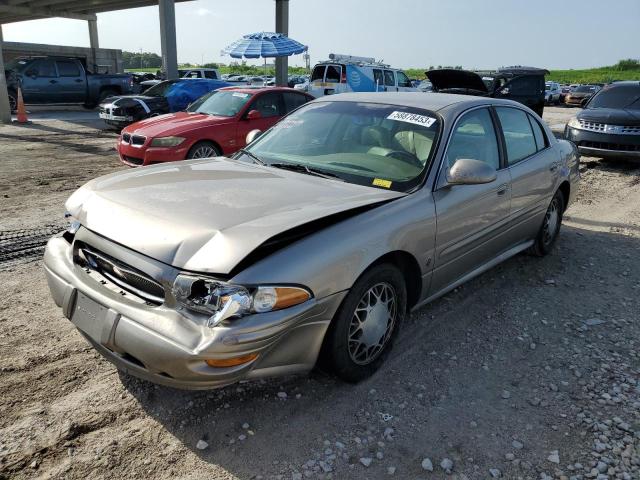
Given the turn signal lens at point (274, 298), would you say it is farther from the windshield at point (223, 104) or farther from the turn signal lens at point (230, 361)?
the windshield at point (223, 104)

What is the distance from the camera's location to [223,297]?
2.29m

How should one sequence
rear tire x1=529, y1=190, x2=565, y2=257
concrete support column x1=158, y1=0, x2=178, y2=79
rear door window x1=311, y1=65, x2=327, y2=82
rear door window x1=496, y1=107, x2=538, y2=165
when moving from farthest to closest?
concrete support column x1=158, y1=0, x2=178, y2=79, rear door window x1=311, y1=65, x2=327, y2=82, rear tire x1=529, y1=190, x2=565, y2=257, rear door window x1=496, y1=107, x2=538, y2=165

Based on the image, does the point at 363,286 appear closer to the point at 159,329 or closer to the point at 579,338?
the point at 159,329

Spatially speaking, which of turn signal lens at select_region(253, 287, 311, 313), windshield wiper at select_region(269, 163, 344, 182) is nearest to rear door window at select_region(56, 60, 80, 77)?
windshield wiper at select_region(269, 163, 344, 182)

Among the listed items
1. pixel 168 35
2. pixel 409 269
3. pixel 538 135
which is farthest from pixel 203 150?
pixel 168 35

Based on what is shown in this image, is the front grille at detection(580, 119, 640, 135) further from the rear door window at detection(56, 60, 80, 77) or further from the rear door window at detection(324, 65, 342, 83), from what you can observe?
the rear door window at detection(56, 60, 80, 77)

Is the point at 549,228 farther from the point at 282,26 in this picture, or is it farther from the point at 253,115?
the point at 282,26

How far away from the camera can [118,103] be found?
13.0 meters

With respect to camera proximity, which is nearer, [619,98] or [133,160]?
[133,160]

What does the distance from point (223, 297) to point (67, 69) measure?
20.6m

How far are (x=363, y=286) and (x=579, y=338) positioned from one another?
6.23 ft

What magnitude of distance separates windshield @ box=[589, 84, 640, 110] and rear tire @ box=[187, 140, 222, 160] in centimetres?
818

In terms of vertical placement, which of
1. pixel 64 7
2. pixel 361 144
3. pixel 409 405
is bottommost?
pixel 409 405

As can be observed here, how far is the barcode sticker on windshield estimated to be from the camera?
11.8 ft
